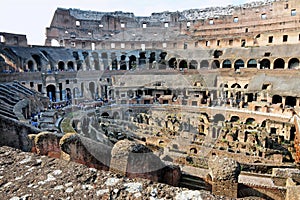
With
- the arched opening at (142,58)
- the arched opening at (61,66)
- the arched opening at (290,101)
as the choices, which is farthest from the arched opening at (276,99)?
the arched opening at (61,66)

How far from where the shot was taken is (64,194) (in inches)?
84.2

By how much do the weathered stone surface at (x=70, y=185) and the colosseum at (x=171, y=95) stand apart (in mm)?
1768

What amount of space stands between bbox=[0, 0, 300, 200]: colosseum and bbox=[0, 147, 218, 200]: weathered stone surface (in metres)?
1.77

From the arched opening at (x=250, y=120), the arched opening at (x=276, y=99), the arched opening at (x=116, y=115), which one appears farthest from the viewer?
the arched opening at (x=116, y=115)

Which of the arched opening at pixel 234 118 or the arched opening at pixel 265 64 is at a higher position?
the arched opening at pixel 265 64

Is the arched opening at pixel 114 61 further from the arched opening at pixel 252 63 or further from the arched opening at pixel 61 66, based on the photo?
the arched opening at pixel 252 63

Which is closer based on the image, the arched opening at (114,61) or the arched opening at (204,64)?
the arched opening at (204,64)

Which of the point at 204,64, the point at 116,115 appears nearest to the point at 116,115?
the point at 116,115

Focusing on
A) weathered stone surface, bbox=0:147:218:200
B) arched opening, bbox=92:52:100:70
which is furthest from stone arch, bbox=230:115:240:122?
arched opening, bbox=92:52:100:70

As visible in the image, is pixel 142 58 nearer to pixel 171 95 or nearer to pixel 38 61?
pixel 171 95

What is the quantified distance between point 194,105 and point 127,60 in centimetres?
1685

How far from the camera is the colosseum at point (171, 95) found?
7.21 m

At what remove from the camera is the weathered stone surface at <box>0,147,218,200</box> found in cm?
214

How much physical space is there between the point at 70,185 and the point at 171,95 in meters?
25.9
